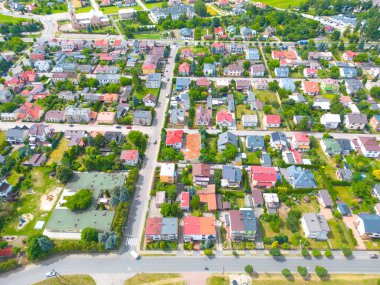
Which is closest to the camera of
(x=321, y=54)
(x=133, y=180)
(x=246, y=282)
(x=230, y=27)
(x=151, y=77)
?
(x=246, y=282)

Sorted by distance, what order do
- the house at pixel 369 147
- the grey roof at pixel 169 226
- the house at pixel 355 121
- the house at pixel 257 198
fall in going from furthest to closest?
the house at pixel 355 121 → the house at pixel 369 147 → the house at pixel 257 198 → the grey roof at pixel 169 226

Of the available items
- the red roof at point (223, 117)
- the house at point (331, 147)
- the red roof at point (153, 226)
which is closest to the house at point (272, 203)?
the house at point (331, 147)

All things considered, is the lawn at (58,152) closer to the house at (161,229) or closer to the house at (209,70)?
the house at (161,229)

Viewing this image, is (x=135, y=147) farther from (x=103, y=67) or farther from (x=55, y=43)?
(x=55, y=43)

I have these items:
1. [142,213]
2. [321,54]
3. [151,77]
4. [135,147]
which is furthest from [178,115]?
[321,54]

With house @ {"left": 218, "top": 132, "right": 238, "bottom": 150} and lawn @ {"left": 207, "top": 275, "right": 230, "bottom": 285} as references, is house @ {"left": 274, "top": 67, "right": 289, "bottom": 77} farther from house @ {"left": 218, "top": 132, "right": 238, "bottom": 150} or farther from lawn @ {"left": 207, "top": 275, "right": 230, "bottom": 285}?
lawn @ {"left": 207, "top": 275, "right": 230, "bottom": 285}

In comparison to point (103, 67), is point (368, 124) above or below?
below
